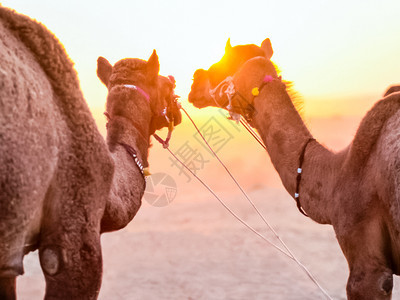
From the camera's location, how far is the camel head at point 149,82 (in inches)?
175

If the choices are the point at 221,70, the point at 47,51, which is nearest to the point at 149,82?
the point at 221,70

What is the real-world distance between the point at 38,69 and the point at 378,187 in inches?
95.8

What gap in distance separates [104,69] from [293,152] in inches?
73.9

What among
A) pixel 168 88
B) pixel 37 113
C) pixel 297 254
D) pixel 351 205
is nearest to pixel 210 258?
pixel 297 254

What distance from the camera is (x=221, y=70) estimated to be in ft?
17.5

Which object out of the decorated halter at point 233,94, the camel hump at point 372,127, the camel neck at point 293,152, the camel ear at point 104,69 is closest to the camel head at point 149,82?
the camel ear at point 104,69

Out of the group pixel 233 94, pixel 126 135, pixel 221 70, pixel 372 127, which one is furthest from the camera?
pixel 221 70

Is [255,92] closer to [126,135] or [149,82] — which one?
[149,82]

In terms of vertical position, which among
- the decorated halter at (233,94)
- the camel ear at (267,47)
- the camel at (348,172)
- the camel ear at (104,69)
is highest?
the camel ear at (267,47)

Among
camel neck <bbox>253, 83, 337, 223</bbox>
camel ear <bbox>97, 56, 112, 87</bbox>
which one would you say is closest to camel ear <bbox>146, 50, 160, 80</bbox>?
camel ear <bbox>97, 56, 112, 87</bbox>

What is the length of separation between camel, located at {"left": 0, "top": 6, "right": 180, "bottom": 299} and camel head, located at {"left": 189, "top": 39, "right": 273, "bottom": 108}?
2128 millimetres

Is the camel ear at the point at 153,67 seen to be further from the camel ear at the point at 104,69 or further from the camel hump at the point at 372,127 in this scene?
the camel hump at the point at 372,127

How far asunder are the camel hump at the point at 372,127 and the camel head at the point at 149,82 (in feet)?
5.67

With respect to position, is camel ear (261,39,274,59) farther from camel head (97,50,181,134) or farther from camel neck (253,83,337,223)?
camel head (97,50,181,134)
